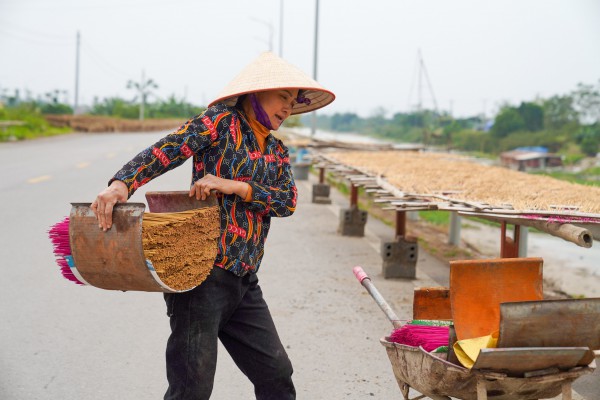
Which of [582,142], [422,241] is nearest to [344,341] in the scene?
[422,241]

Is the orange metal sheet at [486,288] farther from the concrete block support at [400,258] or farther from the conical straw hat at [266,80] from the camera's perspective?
the concrete block support at [400,258]

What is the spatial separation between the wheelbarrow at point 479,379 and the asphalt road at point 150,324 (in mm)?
1521

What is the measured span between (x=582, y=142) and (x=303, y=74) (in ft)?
95.5

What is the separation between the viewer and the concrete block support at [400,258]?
24.5 feet

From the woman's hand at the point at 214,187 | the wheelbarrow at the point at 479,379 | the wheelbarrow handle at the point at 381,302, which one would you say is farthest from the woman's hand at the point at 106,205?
the wheelbarrow at the point at 479,379

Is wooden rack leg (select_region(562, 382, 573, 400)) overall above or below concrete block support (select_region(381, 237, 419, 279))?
above

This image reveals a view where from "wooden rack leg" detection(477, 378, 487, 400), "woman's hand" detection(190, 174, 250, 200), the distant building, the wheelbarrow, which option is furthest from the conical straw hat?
the distant building

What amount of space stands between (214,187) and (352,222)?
7.71 metres

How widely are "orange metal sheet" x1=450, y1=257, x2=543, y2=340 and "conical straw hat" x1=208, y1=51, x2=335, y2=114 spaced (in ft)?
2.99

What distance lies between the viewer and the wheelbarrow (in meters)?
2.56

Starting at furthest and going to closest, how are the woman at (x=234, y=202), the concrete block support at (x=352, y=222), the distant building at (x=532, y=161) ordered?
the distant building at (x=532, y=161) < the concrete block support at (x=352, y=222) < the woman at (x=234, y=202)

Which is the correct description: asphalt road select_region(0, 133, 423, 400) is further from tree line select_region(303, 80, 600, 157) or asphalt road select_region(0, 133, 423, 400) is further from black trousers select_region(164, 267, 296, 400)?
tree line select_region(303, 80, 600, 157)

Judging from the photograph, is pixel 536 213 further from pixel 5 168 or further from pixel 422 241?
pixel 5 168

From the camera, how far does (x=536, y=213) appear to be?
4.62m
